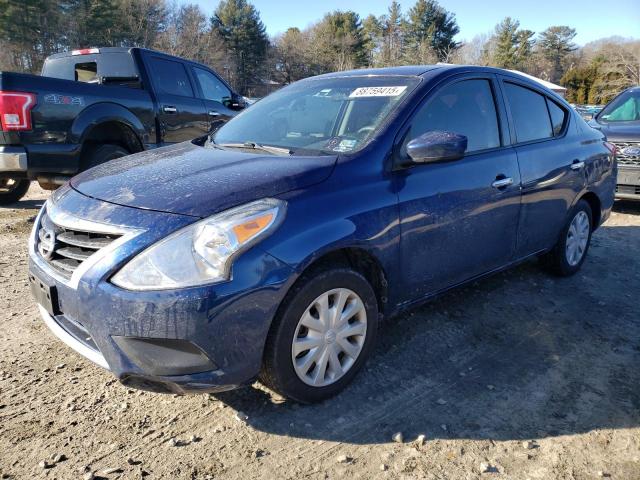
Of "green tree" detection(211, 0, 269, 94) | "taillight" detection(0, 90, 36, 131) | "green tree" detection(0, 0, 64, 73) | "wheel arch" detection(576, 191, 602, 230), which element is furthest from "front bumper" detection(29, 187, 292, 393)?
"green tree" detection(211, 0, 269, 94)

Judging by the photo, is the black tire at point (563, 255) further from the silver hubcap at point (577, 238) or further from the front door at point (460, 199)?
the front door at point (460, 199)

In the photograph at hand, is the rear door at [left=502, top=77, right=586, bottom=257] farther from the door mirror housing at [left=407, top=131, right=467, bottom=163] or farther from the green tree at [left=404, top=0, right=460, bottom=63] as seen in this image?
the green tree at [left=404, top=0, right=460, bottom=63]

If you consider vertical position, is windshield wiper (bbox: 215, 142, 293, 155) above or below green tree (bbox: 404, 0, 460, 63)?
below

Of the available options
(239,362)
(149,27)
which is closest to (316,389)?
(239,362)

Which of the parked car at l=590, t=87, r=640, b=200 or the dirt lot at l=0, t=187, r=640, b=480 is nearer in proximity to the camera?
the dirt lot at l=0, t=187, r=640, b=480

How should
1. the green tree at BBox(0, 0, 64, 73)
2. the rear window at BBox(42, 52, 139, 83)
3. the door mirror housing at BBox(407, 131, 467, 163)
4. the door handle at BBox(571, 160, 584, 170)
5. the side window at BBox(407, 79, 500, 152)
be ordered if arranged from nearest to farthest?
the door mirror housing at BBox(407, 131, 467, 163), the side window at BBox(407, 79, 500, 152), the door handle at BBox(571, 160, 584, 170), the rear window at BBox(42, 52, 139, 83), the green tree at BBox(0, 0, 64, 73)

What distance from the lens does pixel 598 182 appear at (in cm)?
446

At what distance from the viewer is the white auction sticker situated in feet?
9.95

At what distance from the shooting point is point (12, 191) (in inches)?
269

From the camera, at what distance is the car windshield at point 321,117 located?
2.90 m

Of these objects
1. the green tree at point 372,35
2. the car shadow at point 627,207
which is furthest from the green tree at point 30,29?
the car shadow at point 627,207

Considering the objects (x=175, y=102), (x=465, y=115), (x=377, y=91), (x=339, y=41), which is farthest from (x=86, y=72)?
(x=339, y=41)

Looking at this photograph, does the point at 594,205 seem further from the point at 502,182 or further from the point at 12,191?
the point at 12,191

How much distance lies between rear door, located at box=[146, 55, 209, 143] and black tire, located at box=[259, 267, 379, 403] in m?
4.94
